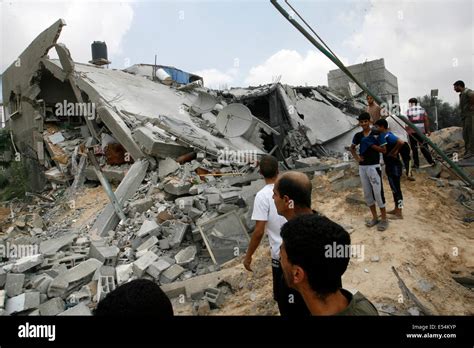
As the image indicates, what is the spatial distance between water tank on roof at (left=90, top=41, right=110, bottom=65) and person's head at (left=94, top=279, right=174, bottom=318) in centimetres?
1640

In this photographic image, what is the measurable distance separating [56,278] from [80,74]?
25.9 feet

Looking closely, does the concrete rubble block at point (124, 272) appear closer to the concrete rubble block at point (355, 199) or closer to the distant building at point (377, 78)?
the concrete rubble block at point (355, 199)

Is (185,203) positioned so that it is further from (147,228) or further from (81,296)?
(81,296)

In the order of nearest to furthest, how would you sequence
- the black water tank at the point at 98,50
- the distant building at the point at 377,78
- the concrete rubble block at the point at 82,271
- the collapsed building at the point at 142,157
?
the concrete rubble block at the point at 82,271
the collapsed building at the point at 142,157
the distant building at the point at 377,78
the black water tank at the point at 98,50

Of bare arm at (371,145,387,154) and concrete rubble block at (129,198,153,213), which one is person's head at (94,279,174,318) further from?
concrete rubble block at (129,198,153,213)

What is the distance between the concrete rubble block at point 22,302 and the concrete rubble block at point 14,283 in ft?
0.67

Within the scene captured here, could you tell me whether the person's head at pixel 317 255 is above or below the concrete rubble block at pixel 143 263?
above

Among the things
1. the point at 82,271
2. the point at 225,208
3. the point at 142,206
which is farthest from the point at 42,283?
the point at 225,208

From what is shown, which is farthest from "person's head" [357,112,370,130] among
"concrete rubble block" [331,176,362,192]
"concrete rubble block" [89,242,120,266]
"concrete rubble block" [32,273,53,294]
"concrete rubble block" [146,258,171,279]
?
"concrete rubble block" [32,273,53,294]

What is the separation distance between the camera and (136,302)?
1.27 metres

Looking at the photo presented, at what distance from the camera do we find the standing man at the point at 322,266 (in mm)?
1363

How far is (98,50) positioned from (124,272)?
1338cm

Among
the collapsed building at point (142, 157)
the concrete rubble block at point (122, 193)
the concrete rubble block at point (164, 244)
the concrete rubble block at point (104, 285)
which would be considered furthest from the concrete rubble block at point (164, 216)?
the concrete rubble block at point (104, 285)

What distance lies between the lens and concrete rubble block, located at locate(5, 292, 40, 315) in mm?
4473
